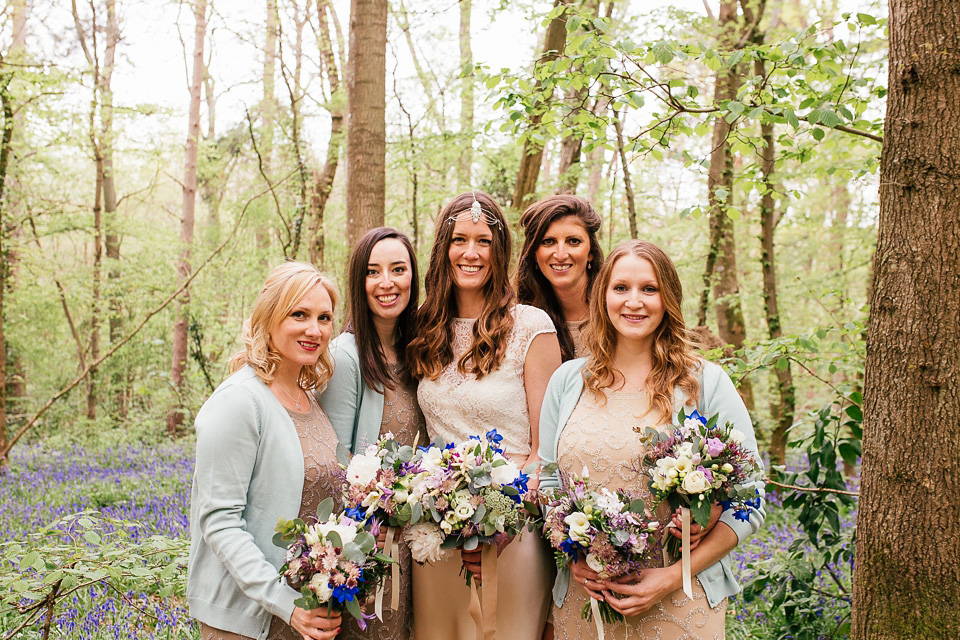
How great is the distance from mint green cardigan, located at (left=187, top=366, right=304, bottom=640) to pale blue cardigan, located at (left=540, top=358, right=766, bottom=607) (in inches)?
41.7

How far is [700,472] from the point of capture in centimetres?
240

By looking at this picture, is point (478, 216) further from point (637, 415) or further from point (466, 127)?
Result: point (466, 127)

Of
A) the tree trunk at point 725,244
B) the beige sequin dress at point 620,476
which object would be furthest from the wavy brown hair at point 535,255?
the tree trunk at point 725,244

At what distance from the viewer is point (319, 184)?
10.3 m

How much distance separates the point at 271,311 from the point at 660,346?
1.64 metres

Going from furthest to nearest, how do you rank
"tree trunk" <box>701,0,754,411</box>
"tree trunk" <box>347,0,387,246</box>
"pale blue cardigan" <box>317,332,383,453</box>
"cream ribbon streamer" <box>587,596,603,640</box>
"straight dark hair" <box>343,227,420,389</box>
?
1. "tree trunk" <box>701,0,754,411</box>
2. "tree trunk" <box>347,0,387,246</box>
3. "straight dark hair" <box>343,227,420,389</box>
4. "pale blue cardigan" <box>317,332,383,453</box>
5. "cream ribbon streamer" <box>587,596,603,640</box>

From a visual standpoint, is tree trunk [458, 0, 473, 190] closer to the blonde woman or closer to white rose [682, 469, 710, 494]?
the blonde woman

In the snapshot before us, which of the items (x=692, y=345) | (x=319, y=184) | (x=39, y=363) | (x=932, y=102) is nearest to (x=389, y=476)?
(x=692, y=345)

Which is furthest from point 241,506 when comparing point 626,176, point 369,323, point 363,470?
point 626,176

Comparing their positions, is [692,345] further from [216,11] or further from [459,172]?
[216,11]

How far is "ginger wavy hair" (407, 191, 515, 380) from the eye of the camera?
3305mm

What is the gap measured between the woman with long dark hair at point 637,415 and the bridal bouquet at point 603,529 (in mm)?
117

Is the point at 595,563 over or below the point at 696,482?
below

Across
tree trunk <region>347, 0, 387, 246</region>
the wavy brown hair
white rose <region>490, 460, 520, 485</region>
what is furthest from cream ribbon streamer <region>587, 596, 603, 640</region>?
tree trunk <region>347, 0, 387, 246</region>
